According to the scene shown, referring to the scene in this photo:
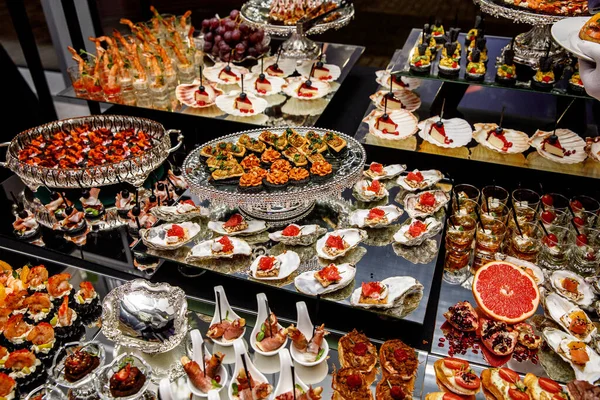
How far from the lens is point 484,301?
2.92 metres

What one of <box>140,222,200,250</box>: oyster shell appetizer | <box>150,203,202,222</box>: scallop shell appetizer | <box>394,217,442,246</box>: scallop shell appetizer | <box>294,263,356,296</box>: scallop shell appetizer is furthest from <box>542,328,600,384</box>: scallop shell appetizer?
<box>150,203,202,222</box>: scallop shell appetizer

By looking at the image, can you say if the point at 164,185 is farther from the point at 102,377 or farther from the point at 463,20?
the point at 463,20

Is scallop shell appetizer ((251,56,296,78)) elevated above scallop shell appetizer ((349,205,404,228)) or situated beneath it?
elevated above

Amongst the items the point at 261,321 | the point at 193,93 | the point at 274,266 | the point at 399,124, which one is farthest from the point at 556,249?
the point at 193,93

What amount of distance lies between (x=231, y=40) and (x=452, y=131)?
2.36 m

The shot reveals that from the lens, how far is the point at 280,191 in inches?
129

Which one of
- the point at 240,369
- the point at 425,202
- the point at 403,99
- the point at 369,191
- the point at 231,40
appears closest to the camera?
the point at 240,369

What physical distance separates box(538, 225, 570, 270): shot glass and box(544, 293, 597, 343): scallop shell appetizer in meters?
0.32

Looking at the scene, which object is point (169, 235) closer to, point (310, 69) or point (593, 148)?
point (310, 69)

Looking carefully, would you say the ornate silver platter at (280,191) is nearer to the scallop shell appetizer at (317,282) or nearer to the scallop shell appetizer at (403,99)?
A: the scallop shell appetizer at (317,282)

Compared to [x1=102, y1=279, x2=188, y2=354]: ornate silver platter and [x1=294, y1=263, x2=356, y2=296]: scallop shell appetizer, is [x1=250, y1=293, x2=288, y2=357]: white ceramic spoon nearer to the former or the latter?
[x1=294, y1=263, x2=356, y2=296]: scallop shell appetizer

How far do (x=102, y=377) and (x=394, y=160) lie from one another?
271 centimetres

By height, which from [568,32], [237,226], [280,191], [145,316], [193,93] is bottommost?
[145,316]

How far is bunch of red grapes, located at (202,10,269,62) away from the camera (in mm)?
5270
